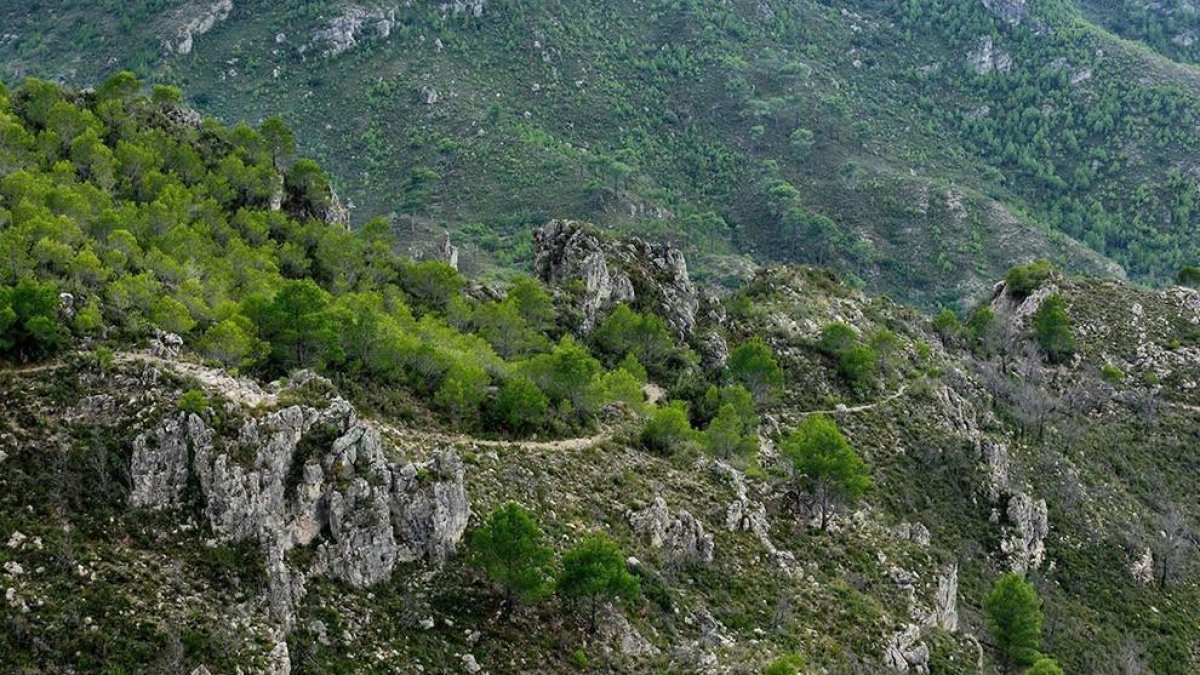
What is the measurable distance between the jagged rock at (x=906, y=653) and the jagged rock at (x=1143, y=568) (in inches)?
1190

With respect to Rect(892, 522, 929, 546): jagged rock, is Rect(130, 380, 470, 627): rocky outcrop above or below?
above

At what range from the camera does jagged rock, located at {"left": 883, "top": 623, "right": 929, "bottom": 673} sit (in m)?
52.7

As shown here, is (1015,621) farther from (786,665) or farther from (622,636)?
(622,636)

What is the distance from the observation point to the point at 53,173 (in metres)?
73.1

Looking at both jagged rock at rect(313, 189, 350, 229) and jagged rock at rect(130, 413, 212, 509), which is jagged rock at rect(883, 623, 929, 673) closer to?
jagged rock at rect(130, 413, 212, 509)

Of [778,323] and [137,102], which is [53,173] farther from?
[778,323]

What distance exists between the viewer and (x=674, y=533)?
178 feet

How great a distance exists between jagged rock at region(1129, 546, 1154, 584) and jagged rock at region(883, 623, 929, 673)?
30231 mm

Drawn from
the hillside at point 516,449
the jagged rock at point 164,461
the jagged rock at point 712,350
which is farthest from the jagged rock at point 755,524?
the jagged rock at point 164,461

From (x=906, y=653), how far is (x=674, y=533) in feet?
42.9

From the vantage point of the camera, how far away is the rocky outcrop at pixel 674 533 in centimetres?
5366

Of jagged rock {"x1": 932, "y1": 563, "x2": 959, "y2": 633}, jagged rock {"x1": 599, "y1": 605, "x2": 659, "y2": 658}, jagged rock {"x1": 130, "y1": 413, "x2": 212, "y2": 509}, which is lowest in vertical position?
jagged rock {"x1": 932, "y1": 563, "x2": 959, "y2": 633}

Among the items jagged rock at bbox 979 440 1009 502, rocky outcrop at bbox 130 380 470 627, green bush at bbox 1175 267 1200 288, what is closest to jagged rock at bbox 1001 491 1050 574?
jagged rock at bbox 979 440 1009 502

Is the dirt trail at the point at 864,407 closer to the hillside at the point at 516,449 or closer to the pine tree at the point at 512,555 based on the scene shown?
the hillside at the point at 516,449
